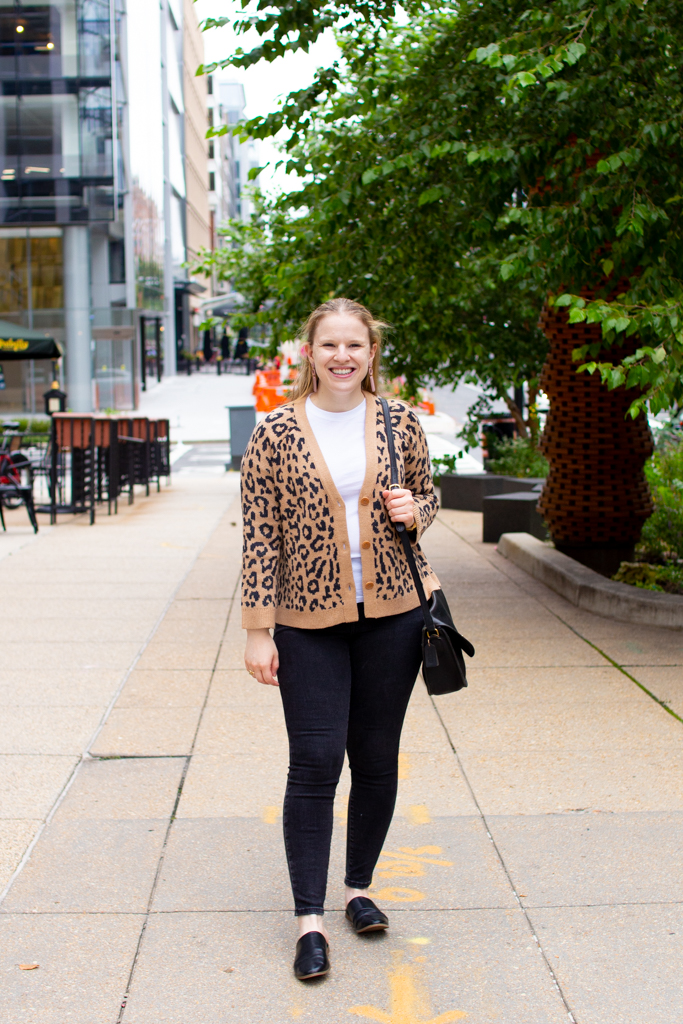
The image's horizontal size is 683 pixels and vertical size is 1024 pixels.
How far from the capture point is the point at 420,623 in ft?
10.5

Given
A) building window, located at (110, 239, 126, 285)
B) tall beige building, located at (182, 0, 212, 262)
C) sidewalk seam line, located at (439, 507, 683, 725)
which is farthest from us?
tall beige building, located at (182, 0, 212, 262)

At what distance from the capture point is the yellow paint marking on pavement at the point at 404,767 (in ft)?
15.2

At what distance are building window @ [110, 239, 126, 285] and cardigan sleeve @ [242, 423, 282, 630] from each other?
3805 cm

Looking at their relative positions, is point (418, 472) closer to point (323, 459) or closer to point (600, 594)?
point (323, 459)

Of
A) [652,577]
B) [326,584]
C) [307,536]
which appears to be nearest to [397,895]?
[326,584]

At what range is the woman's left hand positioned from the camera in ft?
10.0

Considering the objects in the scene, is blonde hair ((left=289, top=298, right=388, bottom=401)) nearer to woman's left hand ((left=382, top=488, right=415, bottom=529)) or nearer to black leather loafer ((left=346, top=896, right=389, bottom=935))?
woman's left hand ((left=382, top=488, right=415, bottom=529))

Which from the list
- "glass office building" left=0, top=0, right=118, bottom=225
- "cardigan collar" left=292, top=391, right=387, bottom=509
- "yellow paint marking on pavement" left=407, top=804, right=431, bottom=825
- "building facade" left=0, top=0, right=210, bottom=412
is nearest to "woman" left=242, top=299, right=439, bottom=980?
"cardigan collar" left=292, top=391, right=387, bottom=509

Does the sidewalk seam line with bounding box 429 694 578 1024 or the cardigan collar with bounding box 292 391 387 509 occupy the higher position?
the cardigan collar with bounding box 292 391 387 509

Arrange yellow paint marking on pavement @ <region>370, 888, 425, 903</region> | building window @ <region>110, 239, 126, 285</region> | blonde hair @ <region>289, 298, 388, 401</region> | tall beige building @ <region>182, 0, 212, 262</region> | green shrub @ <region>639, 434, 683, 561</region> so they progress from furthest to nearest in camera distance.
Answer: tall beige building @ <region>182, 0, 212, 262</region> → building window @ <region>110, 239, 126, 285</region> → green shrub @ <region>639, 434, 683, 561</region> → yellow paint marking on pavement @ <region>370, 888, 425, 903</region> → blonde hair @ <region>289, 298, 388, 401</region>

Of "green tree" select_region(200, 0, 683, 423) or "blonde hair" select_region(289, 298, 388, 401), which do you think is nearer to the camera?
"blonde hair" select_region(289, 298, 388, 401)

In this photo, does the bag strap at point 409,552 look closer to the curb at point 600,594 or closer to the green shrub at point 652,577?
the curb at point 600,594

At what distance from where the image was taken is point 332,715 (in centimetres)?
308

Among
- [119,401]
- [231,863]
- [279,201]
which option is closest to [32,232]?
[119,401]
